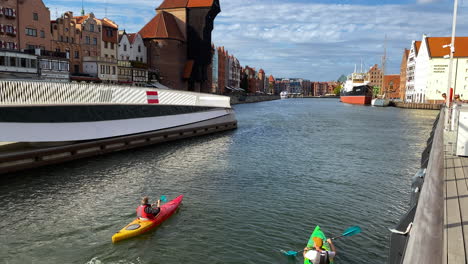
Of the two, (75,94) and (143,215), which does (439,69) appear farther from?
(143,215)

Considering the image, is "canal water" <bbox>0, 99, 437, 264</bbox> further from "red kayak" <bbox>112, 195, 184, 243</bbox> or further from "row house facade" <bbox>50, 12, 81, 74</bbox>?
"row house facade" <bbox>50, 12, 81, 74</bbox>

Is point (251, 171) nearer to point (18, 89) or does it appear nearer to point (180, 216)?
point (180, 216)

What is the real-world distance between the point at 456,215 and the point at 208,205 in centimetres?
1197

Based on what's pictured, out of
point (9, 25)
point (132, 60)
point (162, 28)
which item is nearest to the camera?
point (9, 25)

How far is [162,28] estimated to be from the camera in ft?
303

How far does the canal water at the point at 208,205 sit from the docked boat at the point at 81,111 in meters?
3.04

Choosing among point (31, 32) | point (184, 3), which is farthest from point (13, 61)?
point (184, 3)

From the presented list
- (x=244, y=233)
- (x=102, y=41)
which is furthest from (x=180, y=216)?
(x=102, y=41)

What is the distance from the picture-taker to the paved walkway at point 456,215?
6.32 meters

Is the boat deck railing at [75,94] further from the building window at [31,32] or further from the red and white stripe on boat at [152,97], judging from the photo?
the building window at [31,32]

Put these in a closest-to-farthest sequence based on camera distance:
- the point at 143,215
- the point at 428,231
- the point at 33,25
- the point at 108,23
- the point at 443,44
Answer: the point at 428,231, the point at 143,215, the point at 33,25, the point at 108,23, the point at 443,44

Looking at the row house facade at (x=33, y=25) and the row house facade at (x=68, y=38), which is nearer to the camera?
the row house facade at (x=33, y=25)

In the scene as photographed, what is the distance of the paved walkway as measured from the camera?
6.32 metres

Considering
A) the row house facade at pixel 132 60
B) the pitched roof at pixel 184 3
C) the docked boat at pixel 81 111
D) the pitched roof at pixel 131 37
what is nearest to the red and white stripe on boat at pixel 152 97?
the docked boat at pixel 81 111
